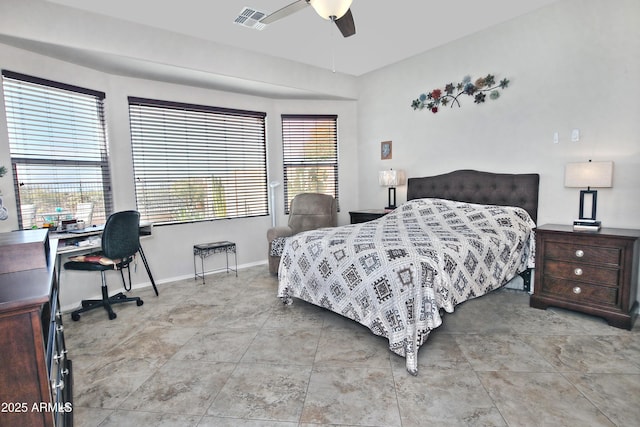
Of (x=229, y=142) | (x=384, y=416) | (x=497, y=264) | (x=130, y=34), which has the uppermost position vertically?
(x=130, y=34)

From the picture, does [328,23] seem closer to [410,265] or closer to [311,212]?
[311,212]

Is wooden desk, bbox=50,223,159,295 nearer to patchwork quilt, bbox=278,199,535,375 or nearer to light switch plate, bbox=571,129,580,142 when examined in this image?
patchwork quilt, bbox=278,199,535,375

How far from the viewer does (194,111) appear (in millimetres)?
4305

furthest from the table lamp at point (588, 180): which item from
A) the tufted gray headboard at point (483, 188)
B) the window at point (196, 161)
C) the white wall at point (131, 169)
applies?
the window at point (196, 161)

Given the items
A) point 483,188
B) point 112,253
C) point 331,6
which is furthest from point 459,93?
point 112,253

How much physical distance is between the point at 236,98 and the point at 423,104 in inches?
101

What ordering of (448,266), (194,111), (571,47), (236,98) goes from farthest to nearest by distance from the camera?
(236,98)
(194,111)
(571,47)
(448,266)

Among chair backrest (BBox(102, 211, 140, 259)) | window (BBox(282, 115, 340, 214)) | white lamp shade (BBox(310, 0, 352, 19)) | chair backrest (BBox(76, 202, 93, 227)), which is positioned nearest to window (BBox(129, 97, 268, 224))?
window (BBox(282, 115, 340, 214))

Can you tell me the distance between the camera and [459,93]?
397 cm

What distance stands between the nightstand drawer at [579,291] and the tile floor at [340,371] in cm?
18

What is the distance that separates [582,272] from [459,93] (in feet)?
7.68

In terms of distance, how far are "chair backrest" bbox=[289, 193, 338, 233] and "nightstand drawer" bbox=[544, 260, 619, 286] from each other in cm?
262

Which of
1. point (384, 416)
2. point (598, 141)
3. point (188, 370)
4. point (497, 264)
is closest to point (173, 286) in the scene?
point (188, 370)

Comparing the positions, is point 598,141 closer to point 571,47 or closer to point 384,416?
point 571,47
